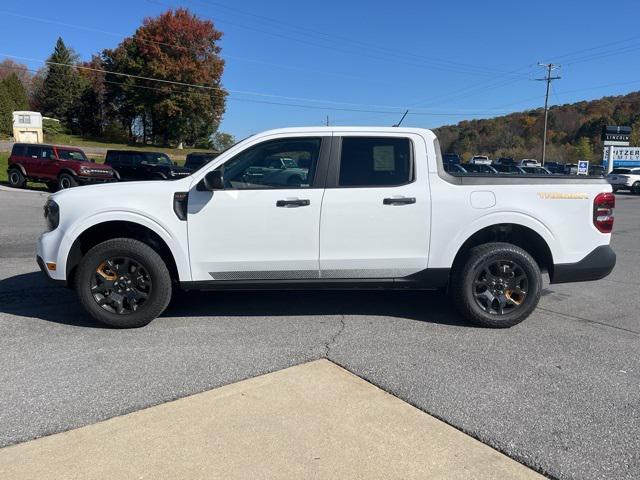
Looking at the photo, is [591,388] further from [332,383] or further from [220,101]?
[220,101]

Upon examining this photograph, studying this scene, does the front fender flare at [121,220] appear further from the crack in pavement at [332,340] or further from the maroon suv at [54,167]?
the maroon suv at [54,167]

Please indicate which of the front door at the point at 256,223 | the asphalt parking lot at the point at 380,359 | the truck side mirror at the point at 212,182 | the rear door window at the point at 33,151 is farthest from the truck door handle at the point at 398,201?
the rear door window at the point at 33,151

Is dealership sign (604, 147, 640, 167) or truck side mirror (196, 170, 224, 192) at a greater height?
dealership sign (604, 147, 640, 167)

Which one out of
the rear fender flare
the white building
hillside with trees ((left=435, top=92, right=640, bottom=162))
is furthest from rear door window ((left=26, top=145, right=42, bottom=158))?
hillside with trees ((left=435, top=92, right=640, bottom=162))

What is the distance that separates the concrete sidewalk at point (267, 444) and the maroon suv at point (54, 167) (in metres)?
19.1

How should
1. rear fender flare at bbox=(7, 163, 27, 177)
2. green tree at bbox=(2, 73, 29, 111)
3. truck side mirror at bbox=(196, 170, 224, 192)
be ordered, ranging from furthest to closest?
green tree at bbox=(2, 73, 29, 111) < rear fender flare at bbox=(7, 163, 27, 177) < truck side mirror at bbox=(196, 170, 224, 192)

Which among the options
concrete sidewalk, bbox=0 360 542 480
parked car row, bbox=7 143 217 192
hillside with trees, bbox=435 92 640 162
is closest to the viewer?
concrete sidewalk, bbox=0 360 542 480

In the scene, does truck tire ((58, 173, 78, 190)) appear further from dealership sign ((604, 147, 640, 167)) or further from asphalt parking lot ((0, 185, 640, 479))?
dealership sign ((604, 147, 640, 167))

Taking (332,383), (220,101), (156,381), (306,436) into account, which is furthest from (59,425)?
(220,101)

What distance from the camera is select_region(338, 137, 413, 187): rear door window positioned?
4.88 metres

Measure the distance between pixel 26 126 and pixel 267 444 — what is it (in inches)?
1777

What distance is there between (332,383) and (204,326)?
5.64 ft

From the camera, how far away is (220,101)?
64.0 m

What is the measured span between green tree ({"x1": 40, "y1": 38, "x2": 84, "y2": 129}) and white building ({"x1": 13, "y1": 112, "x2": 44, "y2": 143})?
100 feet
